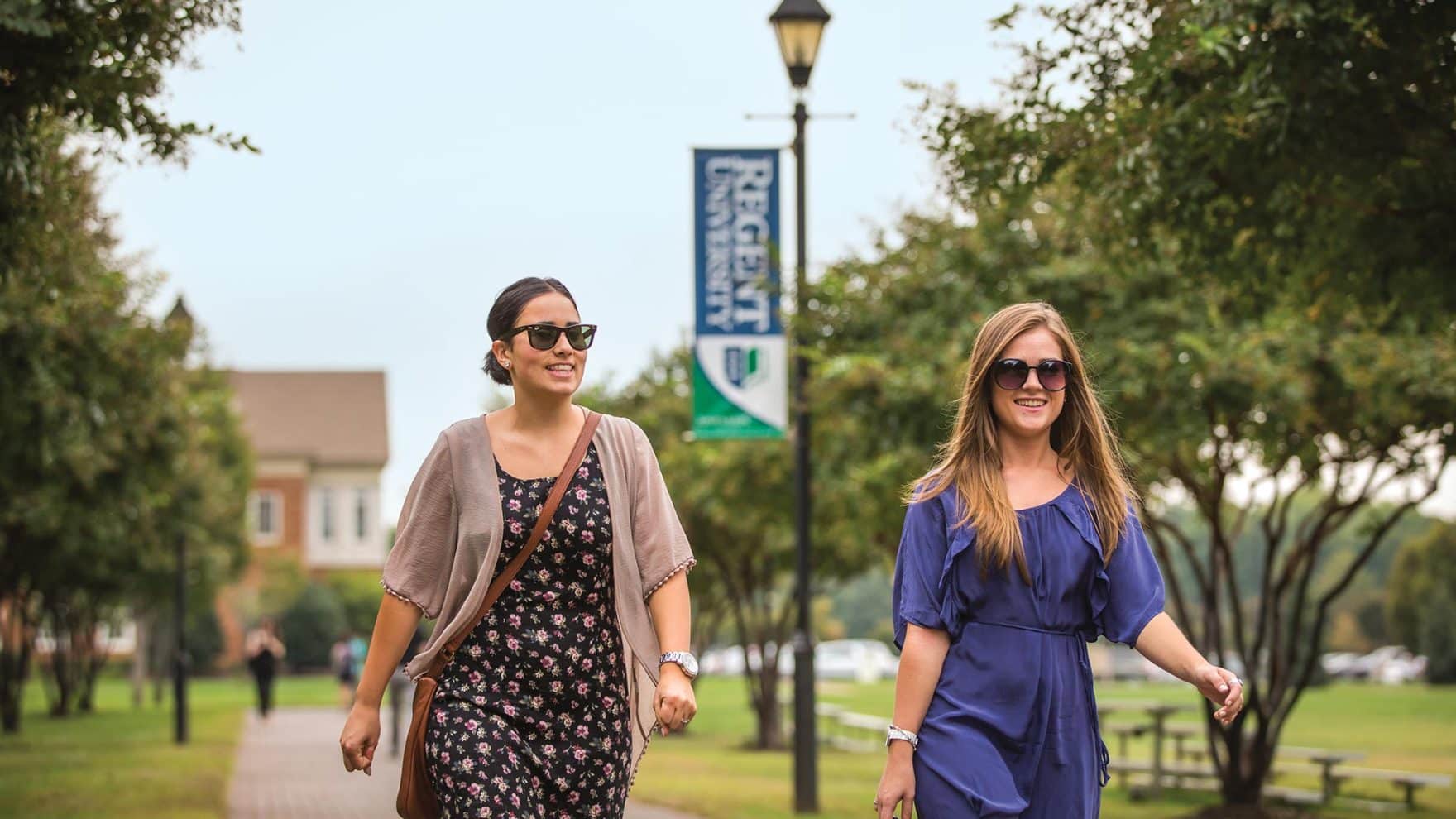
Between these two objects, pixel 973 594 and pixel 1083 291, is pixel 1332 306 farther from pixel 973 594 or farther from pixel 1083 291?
pixel 973 594

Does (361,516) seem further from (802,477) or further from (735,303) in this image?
(802,477)

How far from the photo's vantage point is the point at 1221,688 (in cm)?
490

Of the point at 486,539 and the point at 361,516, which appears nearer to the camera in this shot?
the point at 486,539

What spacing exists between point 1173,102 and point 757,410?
284 inches

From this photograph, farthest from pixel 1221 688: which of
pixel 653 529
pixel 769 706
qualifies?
pixel 769 706

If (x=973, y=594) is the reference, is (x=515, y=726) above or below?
below

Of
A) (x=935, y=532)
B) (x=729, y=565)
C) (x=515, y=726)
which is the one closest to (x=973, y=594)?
(x=935, y=532)

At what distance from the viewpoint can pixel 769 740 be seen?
32156 millimetres

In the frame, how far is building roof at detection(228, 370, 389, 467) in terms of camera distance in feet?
299

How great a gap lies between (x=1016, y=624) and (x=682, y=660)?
906 mm

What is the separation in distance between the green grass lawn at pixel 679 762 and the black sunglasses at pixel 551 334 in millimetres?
10775

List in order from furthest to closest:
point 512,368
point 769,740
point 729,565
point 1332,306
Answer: point 729,565 < point 769,740 < point 1332,306 < point 512,368

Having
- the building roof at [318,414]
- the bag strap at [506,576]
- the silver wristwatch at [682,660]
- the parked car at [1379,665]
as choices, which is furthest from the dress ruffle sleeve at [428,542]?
the building roof at [318,414]

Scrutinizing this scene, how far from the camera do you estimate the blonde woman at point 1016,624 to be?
503 centimetres
